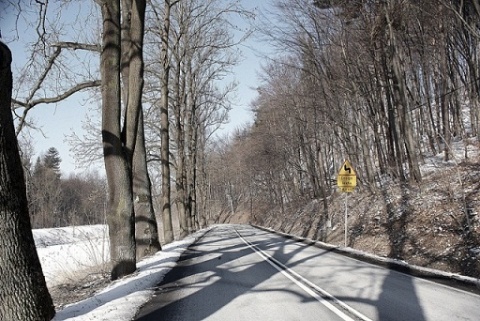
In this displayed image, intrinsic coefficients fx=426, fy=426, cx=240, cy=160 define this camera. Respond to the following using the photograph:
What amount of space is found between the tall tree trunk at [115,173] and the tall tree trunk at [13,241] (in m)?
4.29

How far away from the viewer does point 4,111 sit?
17.3 ft

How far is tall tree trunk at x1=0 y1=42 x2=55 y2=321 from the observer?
16.4 ft

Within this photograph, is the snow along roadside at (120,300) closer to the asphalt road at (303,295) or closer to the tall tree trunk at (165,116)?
the asphalt road at (303,295)

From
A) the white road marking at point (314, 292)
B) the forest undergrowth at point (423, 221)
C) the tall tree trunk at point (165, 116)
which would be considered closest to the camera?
the white road marking at point (314, 292)

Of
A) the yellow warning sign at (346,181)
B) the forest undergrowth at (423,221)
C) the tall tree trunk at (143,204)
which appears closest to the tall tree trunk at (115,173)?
the tall tree trunk at (143,204)

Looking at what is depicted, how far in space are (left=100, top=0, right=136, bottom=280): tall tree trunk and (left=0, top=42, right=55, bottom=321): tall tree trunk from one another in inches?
169

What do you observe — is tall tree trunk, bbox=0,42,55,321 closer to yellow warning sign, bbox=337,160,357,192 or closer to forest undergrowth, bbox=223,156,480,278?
forest undergrowth, bbox=223,156,480,278

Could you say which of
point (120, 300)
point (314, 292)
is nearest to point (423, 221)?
point (314, 292)

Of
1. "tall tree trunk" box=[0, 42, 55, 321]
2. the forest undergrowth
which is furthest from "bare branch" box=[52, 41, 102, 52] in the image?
the forest undergrowth

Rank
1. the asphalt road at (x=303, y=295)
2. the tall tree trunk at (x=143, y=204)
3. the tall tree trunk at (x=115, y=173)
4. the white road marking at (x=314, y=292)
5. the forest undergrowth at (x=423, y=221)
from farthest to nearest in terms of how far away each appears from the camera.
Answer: the tall tree trunk at (x=143, y=204)
the forest undergrowth at (x=423, y=221)
the tall tree trunk at (x=115, y=173)
the asphalt road at (x=303, y=295)
the white road marking at (x=314, y=292)

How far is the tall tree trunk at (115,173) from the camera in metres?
9.73

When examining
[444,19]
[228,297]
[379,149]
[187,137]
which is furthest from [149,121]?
[228,297]

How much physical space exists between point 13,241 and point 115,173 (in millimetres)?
4756

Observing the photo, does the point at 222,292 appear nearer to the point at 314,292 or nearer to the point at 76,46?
the point at 314,292
